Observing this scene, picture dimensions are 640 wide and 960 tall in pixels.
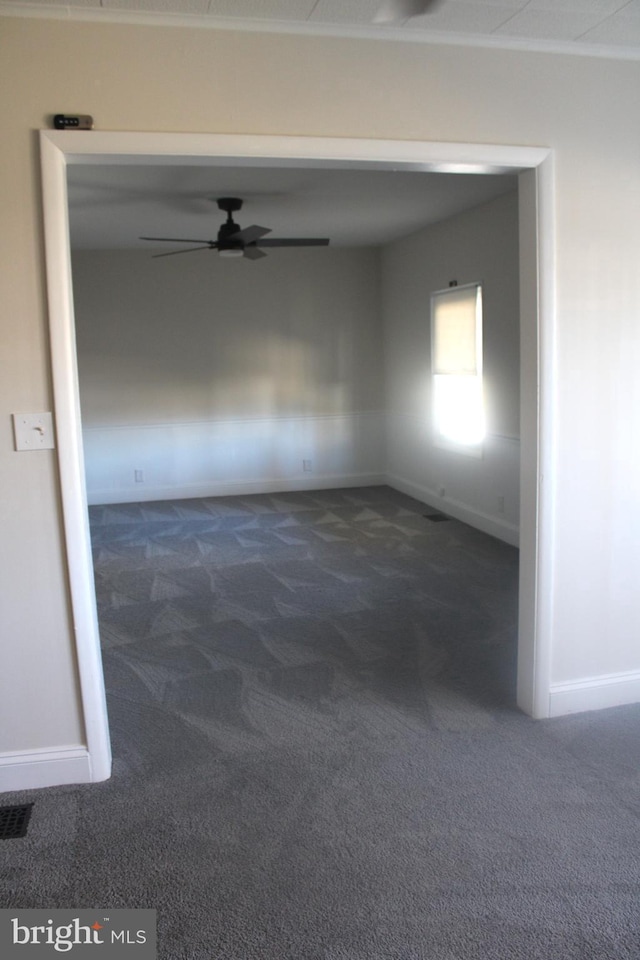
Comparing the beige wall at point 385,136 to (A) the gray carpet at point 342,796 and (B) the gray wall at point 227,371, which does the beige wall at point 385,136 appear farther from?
(B) the gray wall at point 227,371

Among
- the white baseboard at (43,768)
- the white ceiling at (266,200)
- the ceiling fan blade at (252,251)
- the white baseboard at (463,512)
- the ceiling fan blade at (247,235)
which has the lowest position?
the white baseboard at (43,768)

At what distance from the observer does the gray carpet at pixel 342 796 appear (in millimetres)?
1978

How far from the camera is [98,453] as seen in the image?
7570mm

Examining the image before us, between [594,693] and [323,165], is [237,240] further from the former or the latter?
[594,693]

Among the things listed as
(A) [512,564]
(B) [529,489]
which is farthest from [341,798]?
(A) [512,564]

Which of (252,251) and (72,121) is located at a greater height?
(252,251)

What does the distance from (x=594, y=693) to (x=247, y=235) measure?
380 cm

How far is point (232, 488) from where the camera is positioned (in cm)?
792

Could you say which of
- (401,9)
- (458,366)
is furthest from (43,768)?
(458,366)

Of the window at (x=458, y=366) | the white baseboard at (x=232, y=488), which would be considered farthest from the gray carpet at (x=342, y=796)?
the white baseboard at (x=232, y=488)

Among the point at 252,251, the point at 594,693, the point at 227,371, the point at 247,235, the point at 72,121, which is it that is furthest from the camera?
the point at 227,371

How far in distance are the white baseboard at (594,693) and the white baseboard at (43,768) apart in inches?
70.7

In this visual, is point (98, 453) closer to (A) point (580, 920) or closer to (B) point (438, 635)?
(B) point (438, 635)

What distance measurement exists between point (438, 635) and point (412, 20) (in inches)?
107
